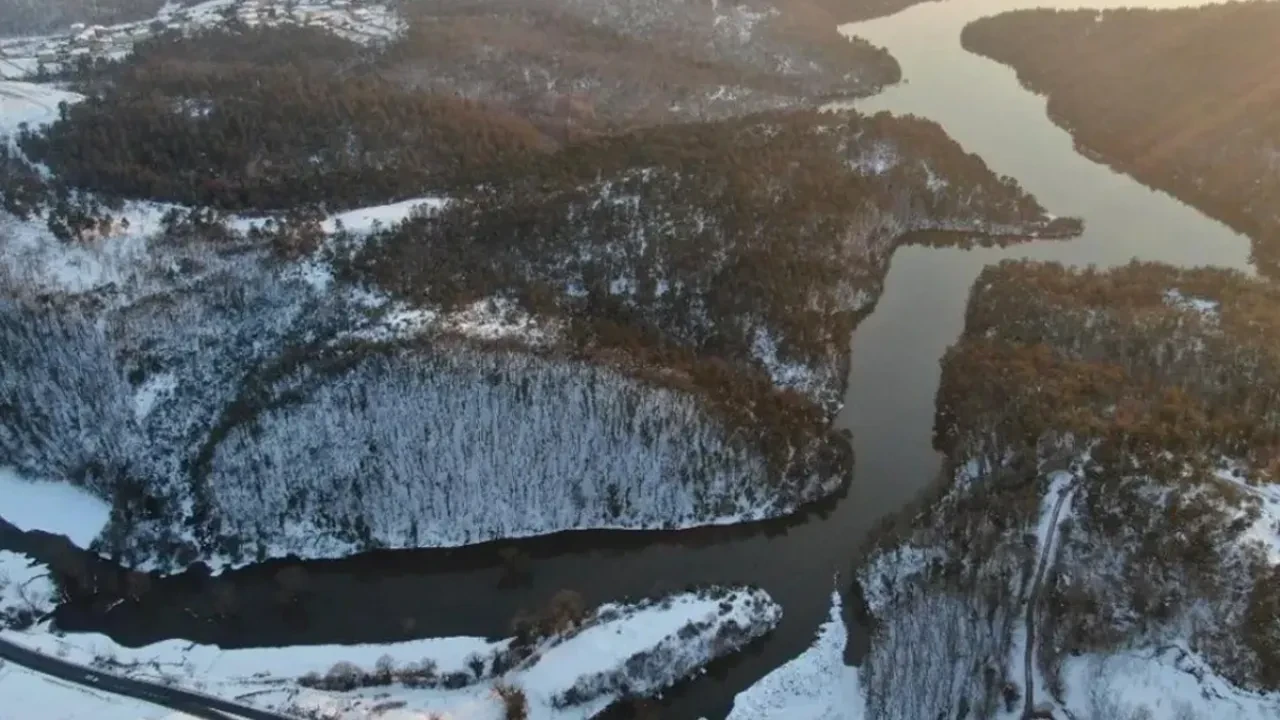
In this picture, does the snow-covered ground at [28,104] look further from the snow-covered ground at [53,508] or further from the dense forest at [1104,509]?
the dense forest at [1104,509]

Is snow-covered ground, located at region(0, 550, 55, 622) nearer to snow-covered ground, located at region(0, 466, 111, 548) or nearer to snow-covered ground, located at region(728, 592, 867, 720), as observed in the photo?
snow-covered ground, located at region(0, 466, 111, 548)

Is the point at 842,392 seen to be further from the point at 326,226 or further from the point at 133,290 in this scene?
the point at 133,290

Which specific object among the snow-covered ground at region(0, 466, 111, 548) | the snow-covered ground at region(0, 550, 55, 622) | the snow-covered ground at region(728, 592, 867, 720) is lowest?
the snow-covered ground at region(0, 550, 55, 622)

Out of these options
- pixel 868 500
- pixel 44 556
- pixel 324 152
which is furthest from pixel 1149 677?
pixel 324 152

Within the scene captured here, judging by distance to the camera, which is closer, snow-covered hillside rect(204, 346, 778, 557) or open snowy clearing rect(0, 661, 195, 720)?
open snowy clearing rect(0, 661, 195, 720)

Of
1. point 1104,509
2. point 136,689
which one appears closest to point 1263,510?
point 1104,509

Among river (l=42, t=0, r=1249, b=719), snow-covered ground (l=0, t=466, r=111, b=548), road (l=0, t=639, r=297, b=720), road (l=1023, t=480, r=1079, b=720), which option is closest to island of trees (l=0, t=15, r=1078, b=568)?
snow-covered ground (l=0, t=466, r=111, b=548)
